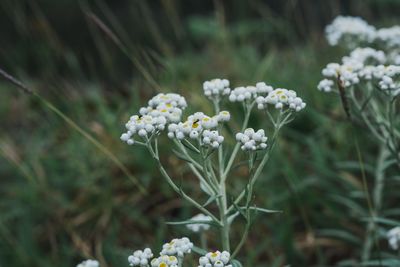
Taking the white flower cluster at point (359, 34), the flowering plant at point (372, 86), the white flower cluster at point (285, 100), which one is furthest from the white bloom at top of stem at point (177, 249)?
the white flower cluster at point (359, 34)

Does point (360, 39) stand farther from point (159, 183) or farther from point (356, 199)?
point (159, 183)

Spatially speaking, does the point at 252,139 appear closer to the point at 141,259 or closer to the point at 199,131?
the point at 199,131

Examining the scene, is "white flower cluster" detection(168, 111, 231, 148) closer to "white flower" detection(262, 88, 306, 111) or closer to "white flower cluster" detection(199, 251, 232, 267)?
"white flower" detection(262, 88, 306, 111)

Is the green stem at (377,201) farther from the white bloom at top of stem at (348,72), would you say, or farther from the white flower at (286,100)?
the white flower at (286,100)

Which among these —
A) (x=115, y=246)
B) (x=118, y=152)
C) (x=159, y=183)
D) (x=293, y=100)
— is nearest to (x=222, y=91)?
(x=293, y=100)

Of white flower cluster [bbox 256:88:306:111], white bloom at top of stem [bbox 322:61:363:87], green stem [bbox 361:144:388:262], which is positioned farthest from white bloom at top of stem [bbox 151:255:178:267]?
green stem [bbox 361:144:388:262]
